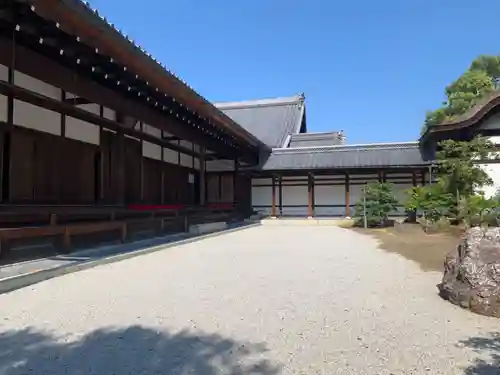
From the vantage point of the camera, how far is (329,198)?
21109 millimetres

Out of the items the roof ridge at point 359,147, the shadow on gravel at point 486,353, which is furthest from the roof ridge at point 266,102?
the shadow on gravel at point 486,353

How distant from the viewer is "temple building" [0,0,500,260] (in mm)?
6156

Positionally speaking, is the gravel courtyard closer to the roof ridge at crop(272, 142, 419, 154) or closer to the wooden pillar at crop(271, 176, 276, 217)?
the wooden pillar at crop(271, 176, 276, 217)

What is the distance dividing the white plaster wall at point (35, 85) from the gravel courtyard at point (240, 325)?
364 cm

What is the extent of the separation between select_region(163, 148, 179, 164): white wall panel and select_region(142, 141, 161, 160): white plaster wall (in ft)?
1.58

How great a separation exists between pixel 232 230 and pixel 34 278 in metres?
9.47

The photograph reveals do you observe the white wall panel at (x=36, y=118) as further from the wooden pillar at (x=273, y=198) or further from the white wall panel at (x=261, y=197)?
the white wall panel at (x=261, y=197)

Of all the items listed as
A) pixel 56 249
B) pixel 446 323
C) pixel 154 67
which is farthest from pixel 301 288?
pixel 154 67

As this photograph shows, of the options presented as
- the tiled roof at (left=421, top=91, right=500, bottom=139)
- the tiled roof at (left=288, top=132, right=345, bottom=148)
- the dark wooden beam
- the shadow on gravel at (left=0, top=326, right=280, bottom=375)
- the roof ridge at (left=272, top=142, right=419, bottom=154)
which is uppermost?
the tiled roof at (left=288, top=132, right=345, bottom=148)

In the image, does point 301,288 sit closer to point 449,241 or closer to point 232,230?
point 449,241

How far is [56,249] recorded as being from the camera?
711cm

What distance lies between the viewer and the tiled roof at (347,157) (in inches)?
755

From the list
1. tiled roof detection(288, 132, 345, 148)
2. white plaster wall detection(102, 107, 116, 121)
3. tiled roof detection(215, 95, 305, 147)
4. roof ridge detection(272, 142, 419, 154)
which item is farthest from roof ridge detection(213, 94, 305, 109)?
white plaster wall detection(102, 107, 116, 121)

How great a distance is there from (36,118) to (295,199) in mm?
15332
